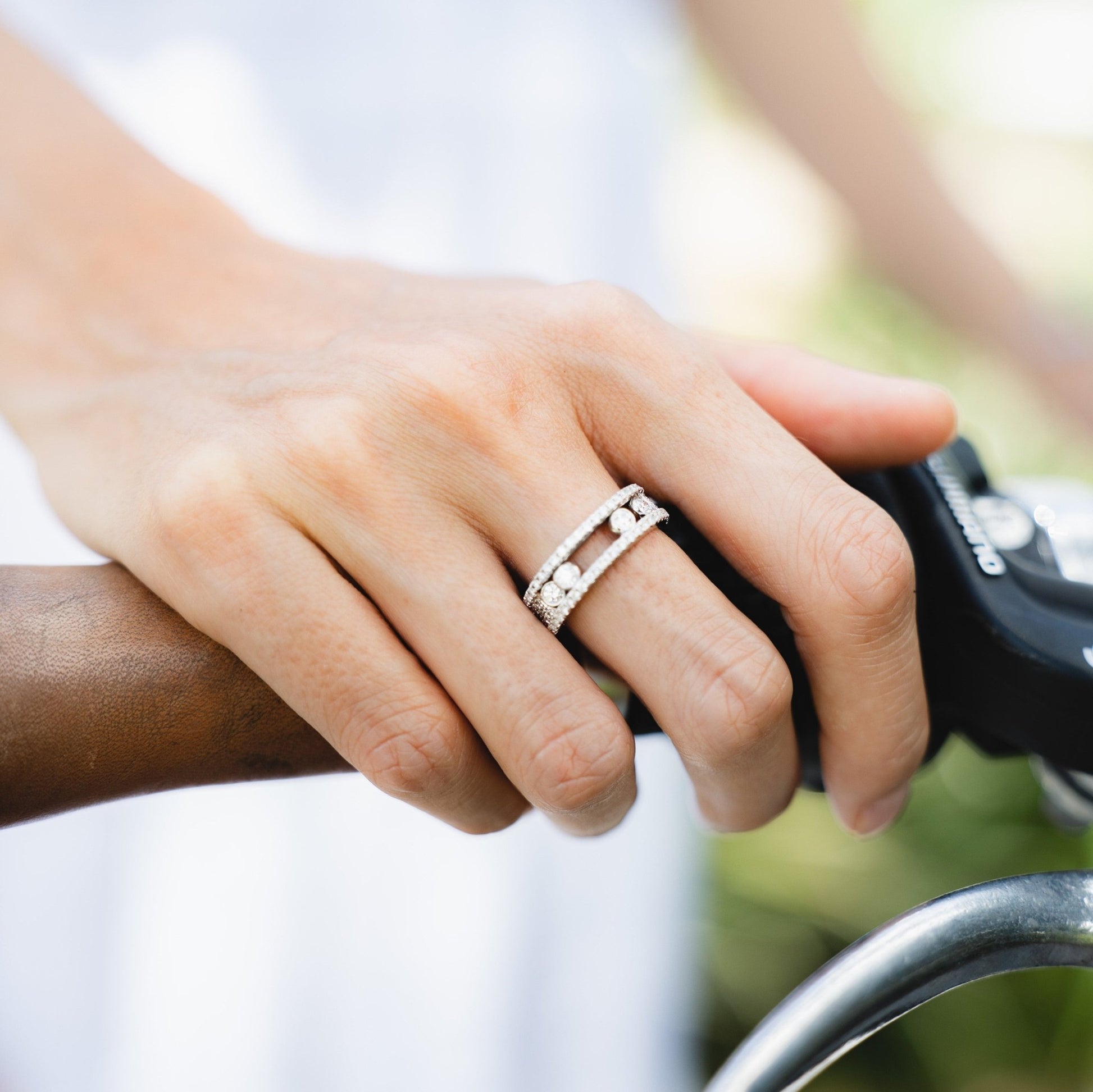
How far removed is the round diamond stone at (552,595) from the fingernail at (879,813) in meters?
0.22

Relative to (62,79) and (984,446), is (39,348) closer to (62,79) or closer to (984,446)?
(62,79)

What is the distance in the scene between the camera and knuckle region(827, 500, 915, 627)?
429 mm

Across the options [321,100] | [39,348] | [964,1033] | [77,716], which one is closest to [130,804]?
[39,348]

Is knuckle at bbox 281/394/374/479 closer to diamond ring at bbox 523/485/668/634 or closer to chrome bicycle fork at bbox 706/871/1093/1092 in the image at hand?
diamond ring at bbox 523/485/668/634

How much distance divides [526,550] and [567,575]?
1.1 inches

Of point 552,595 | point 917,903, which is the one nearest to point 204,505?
point 552,595

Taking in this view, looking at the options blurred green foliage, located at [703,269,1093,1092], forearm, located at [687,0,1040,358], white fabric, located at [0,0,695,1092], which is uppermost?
forearm, located at [687,0,1040,358]

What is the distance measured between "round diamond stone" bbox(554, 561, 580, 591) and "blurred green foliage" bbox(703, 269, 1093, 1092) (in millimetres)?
1486

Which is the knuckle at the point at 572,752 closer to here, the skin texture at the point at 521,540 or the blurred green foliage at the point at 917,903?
the skin texture at the point at 521,540

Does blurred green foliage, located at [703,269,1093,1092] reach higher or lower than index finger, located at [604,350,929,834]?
lower

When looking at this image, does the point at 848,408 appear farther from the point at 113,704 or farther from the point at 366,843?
the point at 366,843

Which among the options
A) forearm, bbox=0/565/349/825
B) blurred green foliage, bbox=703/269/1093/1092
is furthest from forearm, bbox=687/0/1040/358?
forearm, bbox=0/565/349/825

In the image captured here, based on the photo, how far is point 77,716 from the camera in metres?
0.41

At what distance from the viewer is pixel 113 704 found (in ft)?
1.38
